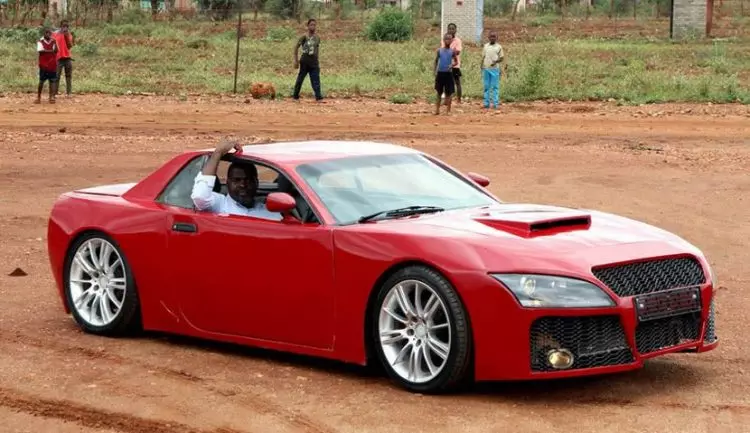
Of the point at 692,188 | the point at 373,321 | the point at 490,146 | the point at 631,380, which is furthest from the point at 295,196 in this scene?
the point at 490,146

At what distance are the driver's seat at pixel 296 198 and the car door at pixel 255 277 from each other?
96 millimetres

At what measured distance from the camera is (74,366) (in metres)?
9.02

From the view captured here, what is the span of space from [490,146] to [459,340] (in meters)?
14.8

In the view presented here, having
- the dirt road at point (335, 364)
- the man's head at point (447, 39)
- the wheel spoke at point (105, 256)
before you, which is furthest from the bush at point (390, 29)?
the wheel spoke at point (105, 256)

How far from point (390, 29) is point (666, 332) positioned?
156 feet

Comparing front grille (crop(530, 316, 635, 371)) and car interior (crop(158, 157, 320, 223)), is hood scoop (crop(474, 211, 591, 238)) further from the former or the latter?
car interior (crop(158, 157, 320, 223))

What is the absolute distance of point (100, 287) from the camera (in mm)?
10023

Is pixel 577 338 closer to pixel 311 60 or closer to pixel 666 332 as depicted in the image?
pixel 666 332

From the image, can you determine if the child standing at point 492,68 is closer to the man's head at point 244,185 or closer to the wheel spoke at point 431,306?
the man's head at point 244,185

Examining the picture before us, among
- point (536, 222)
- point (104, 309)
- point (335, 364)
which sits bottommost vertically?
point (335, 364)

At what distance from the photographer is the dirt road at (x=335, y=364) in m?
7.66

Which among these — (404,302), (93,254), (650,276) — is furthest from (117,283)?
(650,276)

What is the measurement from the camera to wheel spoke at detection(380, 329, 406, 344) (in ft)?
27.0

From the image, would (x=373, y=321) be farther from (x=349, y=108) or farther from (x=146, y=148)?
(x=349, y=108)
